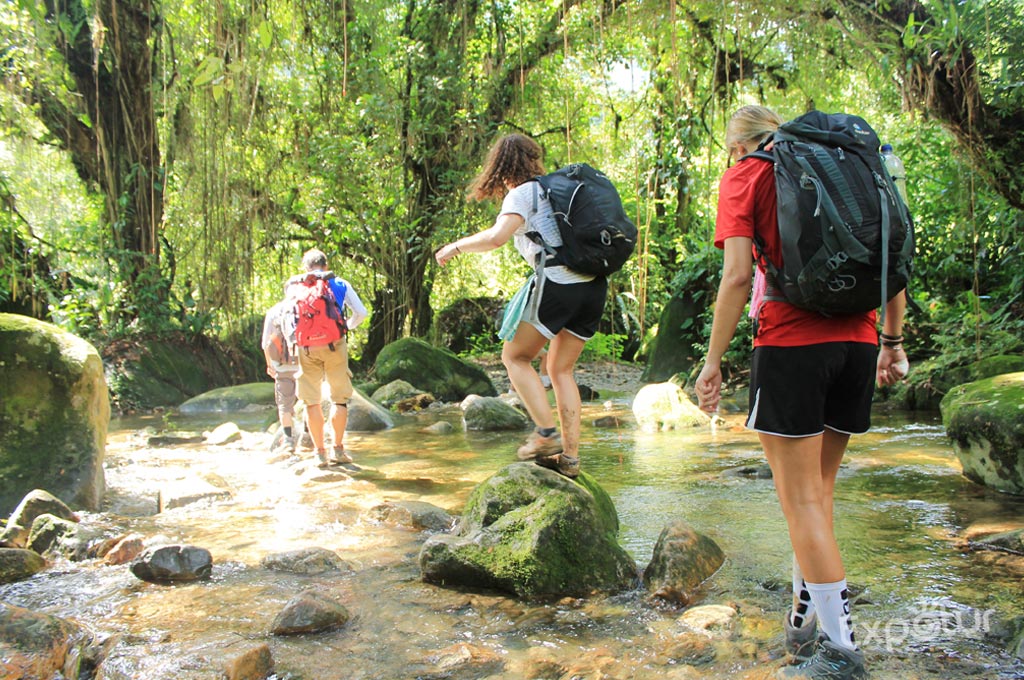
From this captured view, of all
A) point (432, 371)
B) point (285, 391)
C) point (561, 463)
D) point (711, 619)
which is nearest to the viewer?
point (711, 619)

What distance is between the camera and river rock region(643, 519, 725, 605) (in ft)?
11.6

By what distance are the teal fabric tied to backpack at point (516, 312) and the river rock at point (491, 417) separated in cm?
528

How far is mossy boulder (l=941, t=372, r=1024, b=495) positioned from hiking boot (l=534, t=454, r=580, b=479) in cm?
281

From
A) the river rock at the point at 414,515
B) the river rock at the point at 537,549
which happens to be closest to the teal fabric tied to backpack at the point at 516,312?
the river rock at the point at 537,549

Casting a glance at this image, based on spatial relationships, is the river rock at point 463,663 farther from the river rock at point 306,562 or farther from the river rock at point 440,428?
the river rock at point 440,428

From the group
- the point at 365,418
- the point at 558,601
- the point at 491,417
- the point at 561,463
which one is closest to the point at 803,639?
the point at 558,601

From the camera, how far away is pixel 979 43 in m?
7.21

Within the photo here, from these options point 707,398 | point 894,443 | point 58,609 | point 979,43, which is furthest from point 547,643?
point 979,43

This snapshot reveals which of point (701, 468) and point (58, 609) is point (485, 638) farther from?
point (701, 468)

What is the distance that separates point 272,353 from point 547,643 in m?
5.34

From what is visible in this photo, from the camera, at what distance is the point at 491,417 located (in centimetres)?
943

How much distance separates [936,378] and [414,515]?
7.03 meters

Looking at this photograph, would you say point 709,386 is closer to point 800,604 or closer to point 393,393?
point 800,604

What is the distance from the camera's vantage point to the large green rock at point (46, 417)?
522 cm
